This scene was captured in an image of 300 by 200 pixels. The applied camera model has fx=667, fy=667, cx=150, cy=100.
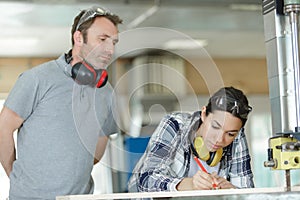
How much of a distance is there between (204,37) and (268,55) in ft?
12.9

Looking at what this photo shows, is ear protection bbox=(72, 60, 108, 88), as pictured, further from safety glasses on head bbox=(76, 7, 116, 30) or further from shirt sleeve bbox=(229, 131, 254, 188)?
shirt sleeve bbox=(229, 131, 254, 188)

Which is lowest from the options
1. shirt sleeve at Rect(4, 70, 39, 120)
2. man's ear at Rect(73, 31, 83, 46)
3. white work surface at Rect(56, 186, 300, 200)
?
white work surface at Rect(56, 186, 300, 200)

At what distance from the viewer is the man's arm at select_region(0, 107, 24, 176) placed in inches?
87.2

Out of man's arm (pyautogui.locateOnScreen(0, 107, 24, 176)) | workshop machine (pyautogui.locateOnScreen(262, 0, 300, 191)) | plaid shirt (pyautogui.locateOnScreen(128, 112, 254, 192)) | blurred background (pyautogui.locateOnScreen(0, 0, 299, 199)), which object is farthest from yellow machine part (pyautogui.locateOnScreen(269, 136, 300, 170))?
blurred background (pyautogui.locateOnScreen(0, 0, 299, 199))

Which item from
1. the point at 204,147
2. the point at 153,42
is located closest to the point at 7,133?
the point at 204,147

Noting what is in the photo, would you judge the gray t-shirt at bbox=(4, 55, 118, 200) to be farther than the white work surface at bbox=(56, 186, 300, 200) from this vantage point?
Yes

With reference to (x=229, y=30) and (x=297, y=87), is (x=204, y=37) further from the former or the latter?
(x=297, y=87)

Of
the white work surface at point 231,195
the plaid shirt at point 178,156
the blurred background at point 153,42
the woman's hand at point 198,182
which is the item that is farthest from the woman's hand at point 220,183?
the blurred background at point 153,42

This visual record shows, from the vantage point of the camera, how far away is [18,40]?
5613 millimetres

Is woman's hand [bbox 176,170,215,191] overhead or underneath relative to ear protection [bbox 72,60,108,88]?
underneath

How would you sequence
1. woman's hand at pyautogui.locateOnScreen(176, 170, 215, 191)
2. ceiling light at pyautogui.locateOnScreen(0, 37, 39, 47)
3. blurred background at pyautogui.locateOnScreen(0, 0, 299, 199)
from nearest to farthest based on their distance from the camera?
woman's hand at pyautogui.locateOnScreen(176, 170, 215, 191) < blurred background at pyautogui.locateOnScreen(0, 0, 299, 199) < ceiling light at pyautogui.locateOnScreen(0, 37, 39, 47)

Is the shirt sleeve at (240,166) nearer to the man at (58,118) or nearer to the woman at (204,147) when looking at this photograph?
the woman at (204,147)

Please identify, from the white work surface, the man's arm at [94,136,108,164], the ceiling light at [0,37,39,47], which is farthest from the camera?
the ceiling light at [0,37,39,47]

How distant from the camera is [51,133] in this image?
2.23m
